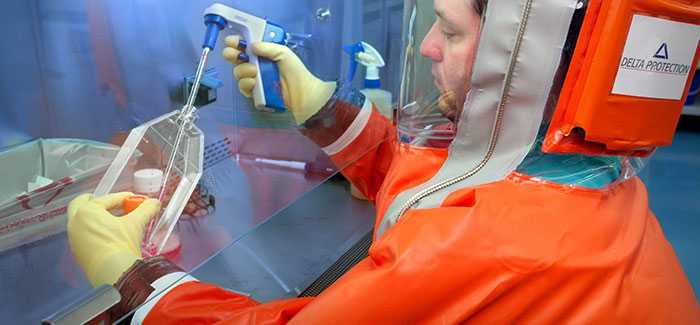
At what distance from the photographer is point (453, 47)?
0.73 meters

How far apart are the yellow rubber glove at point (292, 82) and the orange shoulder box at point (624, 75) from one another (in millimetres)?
706

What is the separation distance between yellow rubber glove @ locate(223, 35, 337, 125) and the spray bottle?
0.26 m

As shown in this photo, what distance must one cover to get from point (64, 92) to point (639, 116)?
40.3 inches

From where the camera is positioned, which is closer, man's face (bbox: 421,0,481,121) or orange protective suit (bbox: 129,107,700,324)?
orange protective suit (bbox: 129,107,700,324)

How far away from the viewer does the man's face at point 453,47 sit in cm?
71

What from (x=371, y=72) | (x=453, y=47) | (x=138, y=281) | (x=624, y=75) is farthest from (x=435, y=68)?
(x=371, y=72)

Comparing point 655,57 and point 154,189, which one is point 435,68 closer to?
point 655,57

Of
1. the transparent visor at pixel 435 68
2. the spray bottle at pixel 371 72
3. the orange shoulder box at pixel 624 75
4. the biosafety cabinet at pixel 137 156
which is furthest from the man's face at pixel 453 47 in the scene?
the spray bottle at pixel 371 72

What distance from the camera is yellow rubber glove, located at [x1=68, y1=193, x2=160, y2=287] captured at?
2.52ft

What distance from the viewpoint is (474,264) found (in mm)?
590

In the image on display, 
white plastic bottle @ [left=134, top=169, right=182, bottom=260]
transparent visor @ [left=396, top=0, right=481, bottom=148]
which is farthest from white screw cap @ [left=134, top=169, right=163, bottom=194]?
transparent visor @ [left=396, top=0, right=481, bottom=148]

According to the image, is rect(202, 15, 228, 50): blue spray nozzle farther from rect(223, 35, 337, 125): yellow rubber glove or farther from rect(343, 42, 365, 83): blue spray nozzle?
rect(343, 42, 365, 83): blue spray nozzle

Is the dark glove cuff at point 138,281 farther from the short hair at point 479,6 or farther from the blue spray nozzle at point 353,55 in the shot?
the blue spray nozzle at point 353,55

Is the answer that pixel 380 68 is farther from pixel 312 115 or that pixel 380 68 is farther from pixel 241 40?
pixel 241 40
